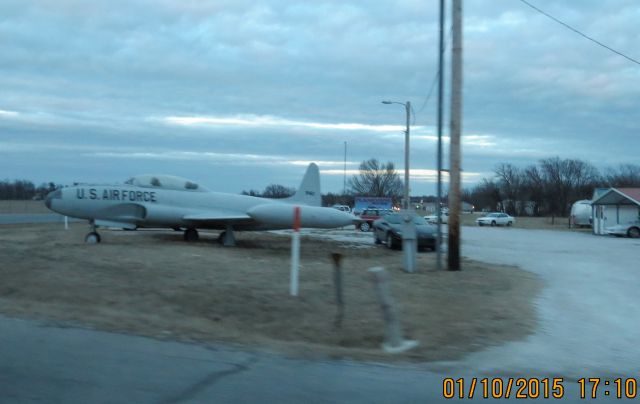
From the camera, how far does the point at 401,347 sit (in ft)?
27.4

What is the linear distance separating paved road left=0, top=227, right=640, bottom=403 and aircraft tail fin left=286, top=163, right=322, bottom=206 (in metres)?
18.7

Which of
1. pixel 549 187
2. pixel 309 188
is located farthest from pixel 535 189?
pixel 309 188

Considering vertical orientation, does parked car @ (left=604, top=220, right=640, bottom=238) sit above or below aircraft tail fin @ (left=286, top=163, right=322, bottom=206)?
below

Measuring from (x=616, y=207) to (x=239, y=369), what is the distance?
4407 centimetres

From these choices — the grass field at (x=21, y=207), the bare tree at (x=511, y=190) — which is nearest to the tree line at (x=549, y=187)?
the bare tree at (x=511, y=190)

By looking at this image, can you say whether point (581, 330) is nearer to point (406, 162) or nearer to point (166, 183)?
point (166, 183)

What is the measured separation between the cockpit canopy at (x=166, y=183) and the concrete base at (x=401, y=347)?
1758cm

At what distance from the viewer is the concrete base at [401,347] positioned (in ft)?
26.9

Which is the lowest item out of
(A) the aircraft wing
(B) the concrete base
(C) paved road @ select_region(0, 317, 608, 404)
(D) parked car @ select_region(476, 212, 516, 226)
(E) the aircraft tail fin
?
(B) the concrete base

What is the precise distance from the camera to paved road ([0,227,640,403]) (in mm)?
6000

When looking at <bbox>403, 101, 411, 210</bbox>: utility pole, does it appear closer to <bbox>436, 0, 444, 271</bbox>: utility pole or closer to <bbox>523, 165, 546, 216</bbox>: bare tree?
<bbox>436, 0, 444, 271</bbox>: utility pole

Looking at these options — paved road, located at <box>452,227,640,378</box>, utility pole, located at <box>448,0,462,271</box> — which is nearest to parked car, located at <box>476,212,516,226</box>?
paved road, located at <box>452,227,640,378</box>

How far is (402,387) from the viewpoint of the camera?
21.0 ft

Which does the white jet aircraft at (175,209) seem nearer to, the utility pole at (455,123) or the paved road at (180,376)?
the utility pole at (455,123)
